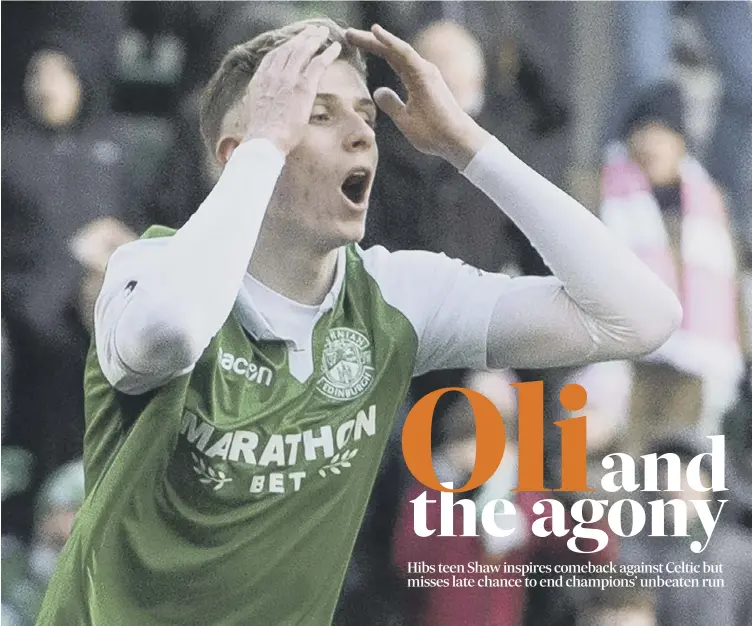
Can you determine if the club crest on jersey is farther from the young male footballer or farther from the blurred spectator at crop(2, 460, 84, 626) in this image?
the blurred spectator at crop(2, 460, 84, 626)

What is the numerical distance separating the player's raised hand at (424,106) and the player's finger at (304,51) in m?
0.06

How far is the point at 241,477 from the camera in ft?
5.06

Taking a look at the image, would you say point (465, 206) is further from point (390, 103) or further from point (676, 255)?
point (676, 255)

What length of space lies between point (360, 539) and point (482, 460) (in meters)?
0.21

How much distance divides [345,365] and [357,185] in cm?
26

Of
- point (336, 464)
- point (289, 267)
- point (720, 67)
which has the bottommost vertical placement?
point (336, 464)

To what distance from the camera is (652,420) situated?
162 centimetres

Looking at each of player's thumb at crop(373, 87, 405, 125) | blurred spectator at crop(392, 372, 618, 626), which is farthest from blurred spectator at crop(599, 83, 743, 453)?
player's thumb at crop(373, 87, 405, 125)

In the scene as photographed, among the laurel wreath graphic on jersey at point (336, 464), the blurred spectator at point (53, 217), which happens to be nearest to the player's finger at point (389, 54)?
the blurred spectator at point (53, 217)

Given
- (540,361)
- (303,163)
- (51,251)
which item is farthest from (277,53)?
(540,361)

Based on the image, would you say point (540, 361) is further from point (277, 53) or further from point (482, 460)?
point (277, 53)

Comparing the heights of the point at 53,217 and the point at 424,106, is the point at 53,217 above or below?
below

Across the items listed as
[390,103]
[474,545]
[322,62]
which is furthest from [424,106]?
[474,545]

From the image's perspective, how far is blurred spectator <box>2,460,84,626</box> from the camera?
5.32ft
